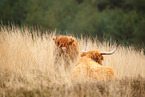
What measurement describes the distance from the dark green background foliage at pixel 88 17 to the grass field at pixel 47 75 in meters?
13.4

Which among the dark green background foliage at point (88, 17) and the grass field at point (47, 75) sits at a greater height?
the dark green background foliage at point (88, 17)

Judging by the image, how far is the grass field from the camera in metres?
4.40

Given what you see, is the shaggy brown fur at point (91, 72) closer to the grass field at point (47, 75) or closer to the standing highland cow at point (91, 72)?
the standing highland cow at point (91, 72)

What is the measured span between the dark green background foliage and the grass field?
44.0ft

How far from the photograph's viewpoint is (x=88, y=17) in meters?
37.4

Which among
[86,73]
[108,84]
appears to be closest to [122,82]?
[108,84]

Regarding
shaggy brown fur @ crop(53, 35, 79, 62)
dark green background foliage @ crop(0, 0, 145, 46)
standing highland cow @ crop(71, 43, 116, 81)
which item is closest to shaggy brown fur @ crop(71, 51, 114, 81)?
standing highland cow @ crop(71, 43, 116, 81)

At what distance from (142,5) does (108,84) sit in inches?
1120

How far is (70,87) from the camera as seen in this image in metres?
4.47

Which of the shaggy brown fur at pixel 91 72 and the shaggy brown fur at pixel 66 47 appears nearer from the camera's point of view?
the shaggy brown fur at pixel 91 72

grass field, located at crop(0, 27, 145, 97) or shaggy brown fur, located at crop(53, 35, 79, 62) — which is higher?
shaggy brown fur, located at crop(53, 35, 79, 62)

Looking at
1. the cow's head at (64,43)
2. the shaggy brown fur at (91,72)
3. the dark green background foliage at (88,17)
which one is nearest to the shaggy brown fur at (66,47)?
the cow's head at (64,43)

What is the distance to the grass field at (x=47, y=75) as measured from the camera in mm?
4402

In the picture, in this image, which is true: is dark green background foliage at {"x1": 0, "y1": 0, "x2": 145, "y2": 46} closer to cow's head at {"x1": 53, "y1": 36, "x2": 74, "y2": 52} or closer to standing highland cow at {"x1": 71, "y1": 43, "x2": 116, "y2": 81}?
cow's head at {"x1": 53, "y1": 36, "x2": 74, "y2": 52}
